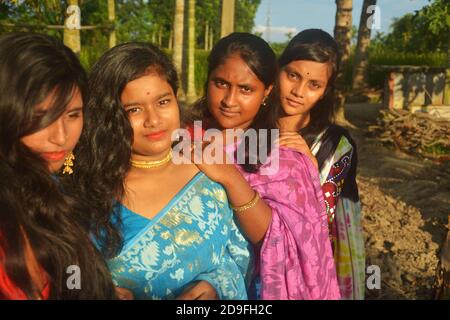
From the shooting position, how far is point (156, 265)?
67.4 inches

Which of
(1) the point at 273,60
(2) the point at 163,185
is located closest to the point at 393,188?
(1) the point at 273,60

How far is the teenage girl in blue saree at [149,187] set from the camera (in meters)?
1.70

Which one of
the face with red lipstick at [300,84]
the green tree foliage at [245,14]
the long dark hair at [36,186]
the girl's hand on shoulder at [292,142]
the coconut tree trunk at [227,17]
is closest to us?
the long dark hair at [36,186]

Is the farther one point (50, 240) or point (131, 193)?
point (131, 193)

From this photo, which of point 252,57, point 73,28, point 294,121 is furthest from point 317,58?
point 73,28

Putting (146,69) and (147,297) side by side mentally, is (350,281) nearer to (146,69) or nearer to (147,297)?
(147,297)

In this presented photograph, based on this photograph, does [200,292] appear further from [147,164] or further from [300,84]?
[300,84]

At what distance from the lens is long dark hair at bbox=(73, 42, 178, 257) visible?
1.69 m

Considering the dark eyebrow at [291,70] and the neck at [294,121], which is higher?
the dark eyebrow at [291,70]

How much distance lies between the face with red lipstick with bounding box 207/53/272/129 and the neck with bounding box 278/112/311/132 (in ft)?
1.17

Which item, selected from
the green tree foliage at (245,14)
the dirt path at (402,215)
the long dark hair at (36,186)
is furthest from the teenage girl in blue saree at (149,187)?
the green tree foliage at (245,14)

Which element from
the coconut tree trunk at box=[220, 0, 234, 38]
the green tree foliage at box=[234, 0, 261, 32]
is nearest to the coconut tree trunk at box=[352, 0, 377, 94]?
the coconut tree trunk at box=[220, 0, 234, 38]

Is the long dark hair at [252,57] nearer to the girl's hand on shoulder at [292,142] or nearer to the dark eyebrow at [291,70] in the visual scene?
the girl's hand on shoulder at [292,142]

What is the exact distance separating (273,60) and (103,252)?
3.48ft
